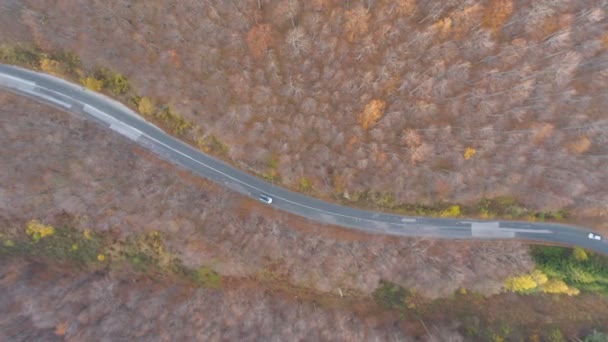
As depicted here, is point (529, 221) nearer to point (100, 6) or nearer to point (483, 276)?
point (483, 276)

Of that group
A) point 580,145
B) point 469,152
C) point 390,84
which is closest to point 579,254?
point 580,145

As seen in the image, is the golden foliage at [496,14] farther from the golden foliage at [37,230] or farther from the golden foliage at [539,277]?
the golden foliage at [37,230]

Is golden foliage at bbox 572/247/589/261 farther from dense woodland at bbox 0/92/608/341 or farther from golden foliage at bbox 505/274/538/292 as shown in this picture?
golden foliage at bbox 505/274/538/292

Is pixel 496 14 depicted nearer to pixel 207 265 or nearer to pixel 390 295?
pixel 390 295

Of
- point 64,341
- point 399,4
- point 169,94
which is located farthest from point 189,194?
point 399,4

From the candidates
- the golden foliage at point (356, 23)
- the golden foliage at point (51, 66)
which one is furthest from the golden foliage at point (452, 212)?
the golden foliage at point (51, 66)
